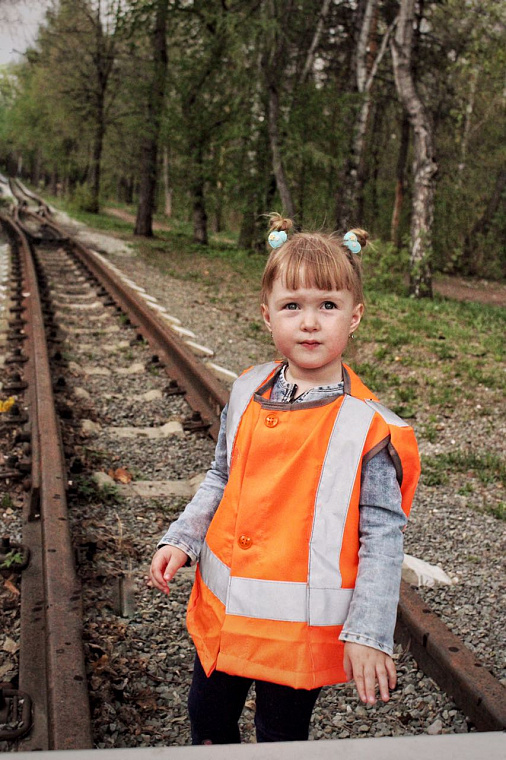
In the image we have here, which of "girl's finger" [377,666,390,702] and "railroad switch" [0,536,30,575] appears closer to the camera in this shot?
"girl's finger" [377,666,390,702]

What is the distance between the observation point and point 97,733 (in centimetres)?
198

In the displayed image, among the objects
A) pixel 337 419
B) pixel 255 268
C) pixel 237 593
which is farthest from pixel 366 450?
pixel 255 268

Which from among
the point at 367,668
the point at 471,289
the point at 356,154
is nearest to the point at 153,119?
the point at 356,154

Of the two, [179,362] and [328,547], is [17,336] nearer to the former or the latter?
[179,362]

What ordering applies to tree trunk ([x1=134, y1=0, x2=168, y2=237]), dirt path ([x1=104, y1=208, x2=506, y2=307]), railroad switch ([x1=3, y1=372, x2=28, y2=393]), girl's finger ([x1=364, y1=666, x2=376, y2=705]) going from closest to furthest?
girl's finger ([x1=364, y1=666, x2=376, y2=705])
railroad switch ([x1=3, y1=372, x2=28, y2=393])
dirt path ([x1=104, y1=208, x2=506, y2=307])
tree trunk ([x1=134, y1=0, x2=168, y2=237])

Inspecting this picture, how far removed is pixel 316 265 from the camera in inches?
65.1

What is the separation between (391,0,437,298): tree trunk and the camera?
35.0ft

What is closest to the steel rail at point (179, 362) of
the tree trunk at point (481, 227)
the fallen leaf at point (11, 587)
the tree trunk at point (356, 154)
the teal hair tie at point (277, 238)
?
the fallen leaf at point (11, 587)

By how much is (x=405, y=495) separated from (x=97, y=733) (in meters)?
1.07

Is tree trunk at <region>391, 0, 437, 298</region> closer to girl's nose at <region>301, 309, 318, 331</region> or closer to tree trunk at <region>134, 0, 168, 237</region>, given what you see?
tree trunk at <region>134, 0, 168, 237</region>

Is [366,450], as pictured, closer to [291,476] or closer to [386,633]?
[291,476]

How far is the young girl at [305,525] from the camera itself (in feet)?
4.97

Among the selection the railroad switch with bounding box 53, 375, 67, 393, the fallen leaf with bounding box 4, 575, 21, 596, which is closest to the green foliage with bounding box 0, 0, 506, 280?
the railroad switch with bounding box 53, 375, 67, 393

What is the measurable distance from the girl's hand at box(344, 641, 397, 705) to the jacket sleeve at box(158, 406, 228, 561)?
0.46 metres
